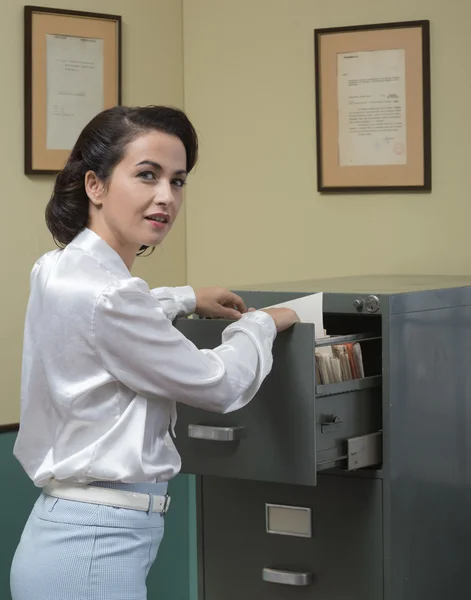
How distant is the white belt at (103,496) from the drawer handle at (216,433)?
0.28 m

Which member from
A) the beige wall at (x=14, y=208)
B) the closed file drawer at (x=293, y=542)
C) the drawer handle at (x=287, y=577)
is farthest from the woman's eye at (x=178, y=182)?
the beige wall at (x=14, y=208)

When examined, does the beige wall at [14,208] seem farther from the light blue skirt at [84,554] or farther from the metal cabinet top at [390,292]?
the light blue skirt at [84,554]

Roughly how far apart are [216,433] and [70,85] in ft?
5.00

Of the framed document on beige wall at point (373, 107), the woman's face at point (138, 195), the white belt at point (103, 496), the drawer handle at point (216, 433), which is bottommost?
the white belt at point (103, 496)

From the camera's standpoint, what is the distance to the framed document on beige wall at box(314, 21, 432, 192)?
119 inches

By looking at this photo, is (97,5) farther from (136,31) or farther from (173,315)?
(173,315)

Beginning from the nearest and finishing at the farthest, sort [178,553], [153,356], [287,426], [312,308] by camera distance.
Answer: [153,356]
[287,426]
[312,308]
[178,553]

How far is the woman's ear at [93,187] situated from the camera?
1831 millimetres

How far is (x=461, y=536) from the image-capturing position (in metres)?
2.41

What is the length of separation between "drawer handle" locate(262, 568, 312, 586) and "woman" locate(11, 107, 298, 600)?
0.52m

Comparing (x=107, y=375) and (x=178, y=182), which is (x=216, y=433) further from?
(x=178, y=182)

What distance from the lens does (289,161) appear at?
130 inches

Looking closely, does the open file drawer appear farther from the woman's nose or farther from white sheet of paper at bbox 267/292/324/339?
the woman's nose

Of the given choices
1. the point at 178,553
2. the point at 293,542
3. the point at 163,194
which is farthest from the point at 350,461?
the point at 178,553
